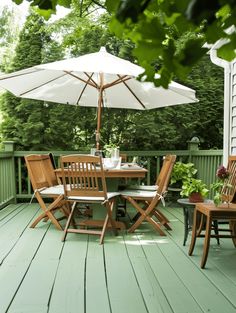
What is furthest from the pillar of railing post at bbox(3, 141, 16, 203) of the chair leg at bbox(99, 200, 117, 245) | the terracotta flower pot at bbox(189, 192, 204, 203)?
the terracotta flower pot at bbox(189, 192, 204, 203)

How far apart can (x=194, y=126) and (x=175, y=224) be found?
3.36 metres

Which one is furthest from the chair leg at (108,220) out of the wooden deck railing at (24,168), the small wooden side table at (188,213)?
the wooden deck railing at (24,168)

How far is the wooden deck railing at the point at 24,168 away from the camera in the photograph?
6.47 meters

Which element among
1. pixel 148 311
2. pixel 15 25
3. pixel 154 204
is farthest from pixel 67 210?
pixel 15 25

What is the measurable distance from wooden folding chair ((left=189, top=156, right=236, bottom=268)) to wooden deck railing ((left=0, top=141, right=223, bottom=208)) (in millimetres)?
2569

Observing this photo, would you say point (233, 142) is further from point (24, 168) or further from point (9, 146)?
point (24, 168)

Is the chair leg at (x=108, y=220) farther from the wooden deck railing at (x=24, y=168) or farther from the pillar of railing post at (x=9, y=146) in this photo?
the pillar of railing post at (x=9, y=146)

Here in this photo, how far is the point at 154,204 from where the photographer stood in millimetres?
4484

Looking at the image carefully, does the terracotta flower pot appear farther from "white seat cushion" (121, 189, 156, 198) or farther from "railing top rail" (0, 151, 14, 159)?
"railing top rail" (0, 151, 14, 159)

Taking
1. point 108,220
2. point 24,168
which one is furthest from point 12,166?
point 108,220

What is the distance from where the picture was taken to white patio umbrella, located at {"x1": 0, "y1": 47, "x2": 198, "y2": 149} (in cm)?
488

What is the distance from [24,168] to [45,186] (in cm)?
250

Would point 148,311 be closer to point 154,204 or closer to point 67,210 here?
point 154,204

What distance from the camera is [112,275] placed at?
3.00 meters
